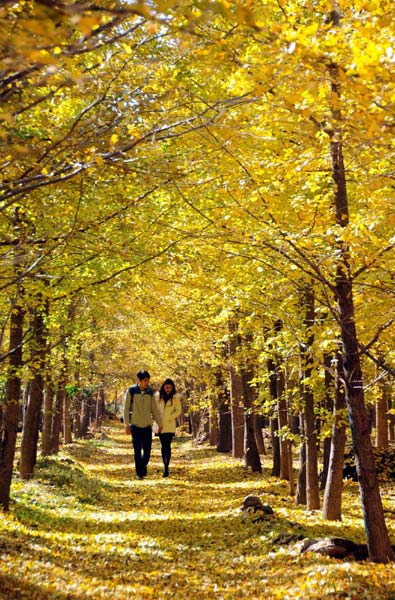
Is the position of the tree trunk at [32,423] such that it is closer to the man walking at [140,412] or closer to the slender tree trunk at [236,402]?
the man walking at [140,412]

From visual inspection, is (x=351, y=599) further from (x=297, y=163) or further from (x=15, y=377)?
(x=15, y=377)

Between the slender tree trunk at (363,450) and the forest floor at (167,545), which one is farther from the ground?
the slender tree trunk at (363,450)

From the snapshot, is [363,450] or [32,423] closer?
[363,450]

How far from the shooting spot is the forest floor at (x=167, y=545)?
550 cm

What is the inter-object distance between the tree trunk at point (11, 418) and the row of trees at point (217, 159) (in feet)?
0.11

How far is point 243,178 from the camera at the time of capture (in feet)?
20.0

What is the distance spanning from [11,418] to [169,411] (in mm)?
4046

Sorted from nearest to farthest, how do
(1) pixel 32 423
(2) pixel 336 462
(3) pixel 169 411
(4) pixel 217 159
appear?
(4) pixel 217 159 < (2) pixel 336 462 < (1) pixel 32 423 < (3) pixel 169 411

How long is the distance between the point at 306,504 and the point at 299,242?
6.54 m

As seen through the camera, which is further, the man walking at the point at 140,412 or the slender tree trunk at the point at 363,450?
the man walking at the point at 140,412

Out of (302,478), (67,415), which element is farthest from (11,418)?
(67,415)

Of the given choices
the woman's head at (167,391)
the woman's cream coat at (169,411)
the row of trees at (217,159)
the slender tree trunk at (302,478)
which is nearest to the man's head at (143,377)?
the woman's head at (167,391)

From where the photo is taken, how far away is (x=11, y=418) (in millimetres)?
9398

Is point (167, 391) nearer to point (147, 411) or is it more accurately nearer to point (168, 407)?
point (168, 407)
